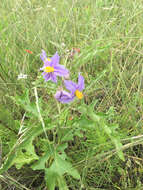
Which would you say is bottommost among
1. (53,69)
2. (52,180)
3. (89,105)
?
(52,180)

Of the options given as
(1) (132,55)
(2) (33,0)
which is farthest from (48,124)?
(2) (33,0)

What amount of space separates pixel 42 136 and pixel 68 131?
0.21 meters

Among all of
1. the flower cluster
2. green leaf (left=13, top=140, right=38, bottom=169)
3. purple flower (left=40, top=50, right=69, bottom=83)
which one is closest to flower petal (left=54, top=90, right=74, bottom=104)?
the flower cluster

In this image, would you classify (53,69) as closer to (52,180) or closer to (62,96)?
(62,96)

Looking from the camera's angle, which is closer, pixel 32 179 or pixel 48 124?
pixel 48 124

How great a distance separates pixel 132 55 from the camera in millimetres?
1445

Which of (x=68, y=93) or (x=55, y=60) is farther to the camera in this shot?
(x=55, y=60)

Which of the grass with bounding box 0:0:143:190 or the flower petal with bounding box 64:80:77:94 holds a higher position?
the flower petal with bounding box 64:80:77:94

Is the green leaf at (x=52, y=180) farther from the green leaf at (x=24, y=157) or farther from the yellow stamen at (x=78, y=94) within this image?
the yellow stamen at (x=78, y=94)

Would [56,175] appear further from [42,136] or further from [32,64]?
[32,64]

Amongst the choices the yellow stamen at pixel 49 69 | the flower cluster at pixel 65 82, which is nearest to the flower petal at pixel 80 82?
the flower cluster at pixel 65 82

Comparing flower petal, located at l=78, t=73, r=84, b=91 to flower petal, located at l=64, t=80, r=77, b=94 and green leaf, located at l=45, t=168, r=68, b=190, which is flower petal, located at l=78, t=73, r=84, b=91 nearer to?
flower petal, located at l=64, t=80, r=77, b=94

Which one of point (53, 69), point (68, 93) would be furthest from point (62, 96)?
point (53, 69)

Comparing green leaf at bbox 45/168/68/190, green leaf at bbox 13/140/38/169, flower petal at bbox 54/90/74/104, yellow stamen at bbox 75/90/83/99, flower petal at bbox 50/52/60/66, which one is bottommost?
green leaf at bbox 45/168/68/190
